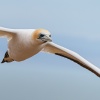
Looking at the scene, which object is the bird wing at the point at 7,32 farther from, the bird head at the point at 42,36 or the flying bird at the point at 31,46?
the bird head at the point at 42,36

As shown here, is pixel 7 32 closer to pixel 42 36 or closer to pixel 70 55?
pixel 42 36

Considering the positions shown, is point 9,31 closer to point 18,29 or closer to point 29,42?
point 18,29

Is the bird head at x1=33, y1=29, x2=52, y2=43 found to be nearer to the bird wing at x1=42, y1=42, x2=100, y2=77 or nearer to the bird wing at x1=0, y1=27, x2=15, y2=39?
the bird wing at x1=0, y1=27, x2=15, y2=39

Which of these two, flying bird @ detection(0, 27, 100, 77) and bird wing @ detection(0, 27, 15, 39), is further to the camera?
bird wing @ detection(0, 27, 15, 39)

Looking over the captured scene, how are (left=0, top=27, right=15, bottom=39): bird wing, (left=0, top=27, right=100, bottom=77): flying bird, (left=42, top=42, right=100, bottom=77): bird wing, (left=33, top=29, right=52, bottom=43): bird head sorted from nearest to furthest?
(left=33, top=29, right=52, bottom=43): bird head
(left=0, top=27, right=100, bottom=77): flying bird
(left=0, top=27, right=15, bottom=39): bird wing
(left=42, top=42, right=100, bottom=77): bird wing

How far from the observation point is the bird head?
310 inches

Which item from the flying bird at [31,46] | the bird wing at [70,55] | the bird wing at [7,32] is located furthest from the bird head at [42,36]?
the bird wing at [70,55]

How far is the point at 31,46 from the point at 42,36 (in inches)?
20.9

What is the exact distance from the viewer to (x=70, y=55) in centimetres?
1029

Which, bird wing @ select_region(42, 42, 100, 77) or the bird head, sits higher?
bird wing @ select_region(42, 42, 100, 77)

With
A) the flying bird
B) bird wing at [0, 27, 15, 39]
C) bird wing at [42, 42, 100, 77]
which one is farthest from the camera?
bird wing at [42, 42, 100, 77]

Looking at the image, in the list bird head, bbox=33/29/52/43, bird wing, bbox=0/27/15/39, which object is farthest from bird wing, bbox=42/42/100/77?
bird head, bbox=33/29/52/43

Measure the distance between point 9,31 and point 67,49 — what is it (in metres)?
1.65

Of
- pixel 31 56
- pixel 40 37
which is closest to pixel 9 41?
pixel 31 56
